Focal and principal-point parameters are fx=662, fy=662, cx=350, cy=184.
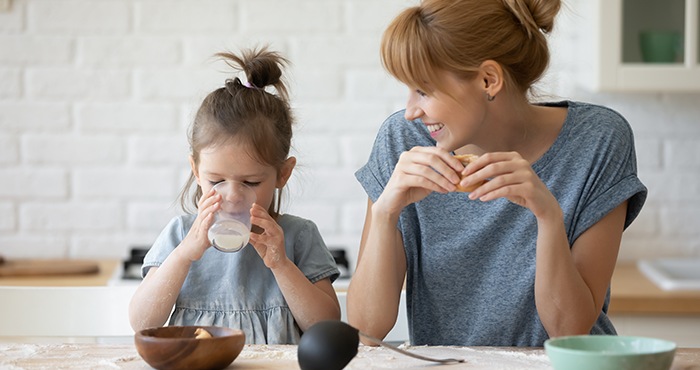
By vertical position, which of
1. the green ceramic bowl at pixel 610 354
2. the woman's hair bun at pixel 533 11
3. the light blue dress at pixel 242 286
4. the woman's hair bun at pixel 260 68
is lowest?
the light blue dress at pixel 242 286

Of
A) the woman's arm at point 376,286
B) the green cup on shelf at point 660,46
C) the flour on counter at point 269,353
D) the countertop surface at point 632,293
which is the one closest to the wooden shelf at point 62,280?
the countertop surface at point 632,293

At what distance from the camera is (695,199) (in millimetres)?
2312

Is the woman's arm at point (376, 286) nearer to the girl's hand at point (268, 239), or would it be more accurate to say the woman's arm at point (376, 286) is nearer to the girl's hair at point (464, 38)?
the girl's hand at point (268, 239)

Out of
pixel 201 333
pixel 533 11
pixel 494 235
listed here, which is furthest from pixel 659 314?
pixel 201 333

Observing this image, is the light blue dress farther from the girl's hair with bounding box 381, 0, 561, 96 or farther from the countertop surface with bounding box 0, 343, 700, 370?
the girl's hair with bounding box 381, 0, 561, 96

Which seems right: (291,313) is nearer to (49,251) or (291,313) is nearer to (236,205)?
(236,205)

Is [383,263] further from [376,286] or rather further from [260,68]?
[260,68]

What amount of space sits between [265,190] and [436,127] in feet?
1.16

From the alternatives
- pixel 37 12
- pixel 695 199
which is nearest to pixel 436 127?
pixel 695 199

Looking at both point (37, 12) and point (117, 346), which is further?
point (37, 12)

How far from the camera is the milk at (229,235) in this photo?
3.65 ft

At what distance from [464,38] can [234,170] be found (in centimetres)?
48

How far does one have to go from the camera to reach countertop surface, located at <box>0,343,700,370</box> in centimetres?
88

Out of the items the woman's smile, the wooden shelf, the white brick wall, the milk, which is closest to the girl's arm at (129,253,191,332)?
the milk
